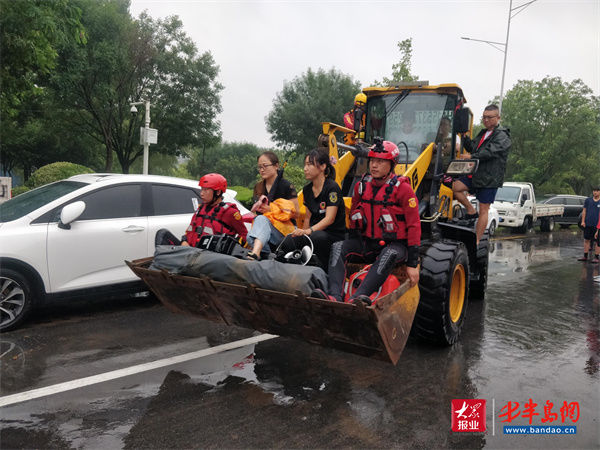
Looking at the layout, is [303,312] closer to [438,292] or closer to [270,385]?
[270,385]

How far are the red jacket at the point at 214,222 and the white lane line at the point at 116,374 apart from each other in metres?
1.10

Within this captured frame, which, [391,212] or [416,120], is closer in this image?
[391,212]

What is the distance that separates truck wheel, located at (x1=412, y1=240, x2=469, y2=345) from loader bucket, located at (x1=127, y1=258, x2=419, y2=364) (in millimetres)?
770

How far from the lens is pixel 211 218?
504 centimetres

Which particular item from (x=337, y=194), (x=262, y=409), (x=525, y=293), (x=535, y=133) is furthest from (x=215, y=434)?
(x=535, y=133)

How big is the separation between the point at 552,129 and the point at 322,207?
41.7m

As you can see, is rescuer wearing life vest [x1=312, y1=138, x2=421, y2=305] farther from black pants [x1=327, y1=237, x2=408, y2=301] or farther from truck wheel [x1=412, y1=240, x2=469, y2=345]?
truck wheel [x1=412, y1=240, x2=469, y2=345]

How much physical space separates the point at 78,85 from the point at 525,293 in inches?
920

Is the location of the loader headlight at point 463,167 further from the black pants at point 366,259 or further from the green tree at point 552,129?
the green tree at point 552,129

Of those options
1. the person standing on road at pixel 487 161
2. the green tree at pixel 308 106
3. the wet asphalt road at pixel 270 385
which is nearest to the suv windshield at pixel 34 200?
the wet asphalt road at pixel 270 385

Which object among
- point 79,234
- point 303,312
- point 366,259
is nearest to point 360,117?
point 366,259

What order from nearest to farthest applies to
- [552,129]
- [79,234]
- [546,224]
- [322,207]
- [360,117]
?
[322,207]
[79,234]
[360,117]
[546,224]
[552,129]

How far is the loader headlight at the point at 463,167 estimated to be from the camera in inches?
245

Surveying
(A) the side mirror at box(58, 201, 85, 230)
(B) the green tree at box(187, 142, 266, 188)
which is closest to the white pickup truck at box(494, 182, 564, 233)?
(A) the side mirror at box(58, 201, 85, 230)
